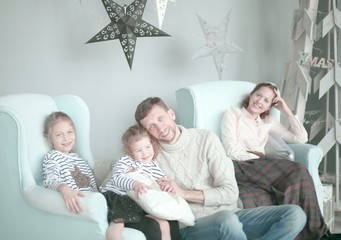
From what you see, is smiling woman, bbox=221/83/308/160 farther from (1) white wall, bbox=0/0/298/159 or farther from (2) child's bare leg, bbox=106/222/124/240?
(2) child's bare leg, bbox=106/222/124/240

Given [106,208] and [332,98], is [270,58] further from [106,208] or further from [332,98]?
[106,208]

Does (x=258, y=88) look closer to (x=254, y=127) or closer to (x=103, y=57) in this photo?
(x=254, y=127)

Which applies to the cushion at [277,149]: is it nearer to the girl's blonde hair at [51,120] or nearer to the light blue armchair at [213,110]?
the light blue armchair at [213,110]

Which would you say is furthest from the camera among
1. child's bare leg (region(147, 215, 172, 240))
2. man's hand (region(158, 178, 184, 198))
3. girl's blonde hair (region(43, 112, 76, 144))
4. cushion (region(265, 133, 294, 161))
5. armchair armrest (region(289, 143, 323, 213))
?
cushion (region(265, 133, 294, 161))

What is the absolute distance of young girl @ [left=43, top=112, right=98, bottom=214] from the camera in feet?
6.53

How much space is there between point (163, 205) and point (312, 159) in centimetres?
113

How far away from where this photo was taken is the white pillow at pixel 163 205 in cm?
176

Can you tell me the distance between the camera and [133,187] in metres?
1.84

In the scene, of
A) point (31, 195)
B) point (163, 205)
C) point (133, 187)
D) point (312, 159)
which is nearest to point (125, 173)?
point (133, 187)

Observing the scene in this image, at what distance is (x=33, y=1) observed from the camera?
2727 millimetres

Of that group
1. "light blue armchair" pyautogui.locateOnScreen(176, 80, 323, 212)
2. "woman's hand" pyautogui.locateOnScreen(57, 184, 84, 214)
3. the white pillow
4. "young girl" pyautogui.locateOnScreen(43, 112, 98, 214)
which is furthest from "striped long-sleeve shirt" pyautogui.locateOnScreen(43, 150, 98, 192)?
"light blue armchair" pyautogui.locateOnScreen(176, 80, 323, 212)

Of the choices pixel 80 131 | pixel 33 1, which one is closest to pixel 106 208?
pixel 80 131

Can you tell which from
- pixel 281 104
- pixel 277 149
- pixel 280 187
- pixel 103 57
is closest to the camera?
pixel 280 187

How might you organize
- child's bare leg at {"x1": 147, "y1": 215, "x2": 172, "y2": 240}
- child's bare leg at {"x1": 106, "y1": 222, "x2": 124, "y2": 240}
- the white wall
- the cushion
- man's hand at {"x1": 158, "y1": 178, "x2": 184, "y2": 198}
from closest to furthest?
child's bare leg at {"x1": 106, "y1": 222, "x2": 124, "y2": 240}, child's bare leg at {"x1": 147, "y1": 215, "x2": 172, "y2": 240}, man's hand at {"x1": 158, "y1": 178, "x2": 184, "y2": 198}, the cushion, the white wall
